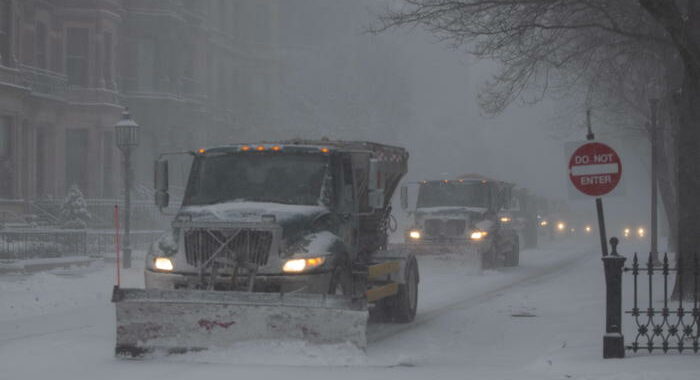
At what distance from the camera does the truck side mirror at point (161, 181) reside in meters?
13.9

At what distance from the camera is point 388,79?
7219cm

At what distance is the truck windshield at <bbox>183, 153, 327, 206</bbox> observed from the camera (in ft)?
43.8

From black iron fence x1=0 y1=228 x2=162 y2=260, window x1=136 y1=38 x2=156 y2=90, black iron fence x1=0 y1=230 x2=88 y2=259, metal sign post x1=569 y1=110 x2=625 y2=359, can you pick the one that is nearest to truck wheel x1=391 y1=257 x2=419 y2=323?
metal sign post x1=569 y1=110 x2=625 y2=359

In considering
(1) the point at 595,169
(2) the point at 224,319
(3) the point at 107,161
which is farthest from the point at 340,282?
Result: (3) the point at 107,161

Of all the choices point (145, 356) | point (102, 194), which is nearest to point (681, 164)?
point (145, 356)

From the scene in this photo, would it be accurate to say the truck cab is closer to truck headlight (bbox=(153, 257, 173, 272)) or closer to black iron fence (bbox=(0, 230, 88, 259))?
truck headlight (bbox=(153, 257, 173, 272))

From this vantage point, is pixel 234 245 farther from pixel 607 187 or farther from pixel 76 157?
pixel 76 157

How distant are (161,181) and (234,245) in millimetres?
2340

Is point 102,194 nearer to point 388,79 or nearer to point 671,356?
point 388,79

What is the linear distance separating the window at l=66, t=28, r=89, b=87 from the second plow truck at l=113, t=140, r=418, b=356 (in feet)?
105

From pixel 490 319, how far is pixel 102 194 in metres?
32.1

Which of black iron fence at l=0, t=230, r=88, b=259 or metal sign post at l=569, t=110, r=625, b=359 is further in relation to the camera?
black iron fence at l=0, t=230, r=88, b=259

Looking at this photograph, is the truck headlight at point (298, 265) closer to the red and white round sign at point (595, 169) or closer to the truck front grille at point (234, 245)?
the truck front grille at point (234, 245)

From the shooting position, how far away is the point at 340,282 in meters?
12.9
